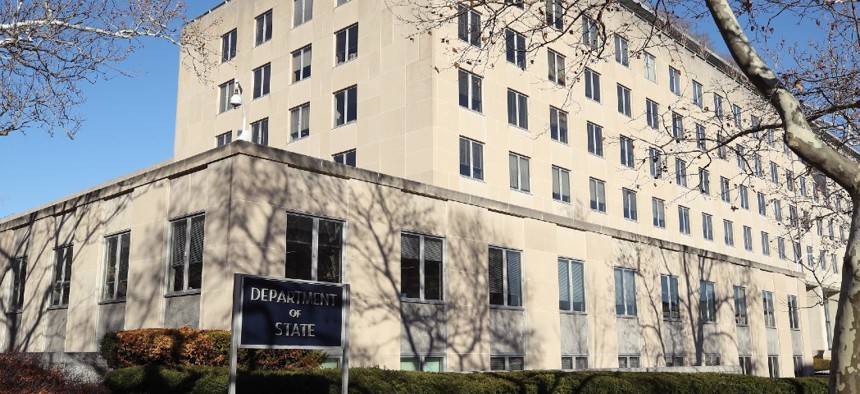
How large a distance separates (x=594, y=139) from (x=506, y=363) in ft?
63.8

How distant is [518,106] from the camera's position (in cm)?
3747

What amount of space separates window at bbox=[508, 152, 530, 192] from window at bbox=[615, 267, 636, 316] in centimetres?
677

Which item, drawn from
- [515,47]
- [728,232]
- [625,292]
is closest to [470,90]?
[515,47]

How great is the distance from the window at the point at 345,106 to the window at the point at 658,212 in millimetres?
19010

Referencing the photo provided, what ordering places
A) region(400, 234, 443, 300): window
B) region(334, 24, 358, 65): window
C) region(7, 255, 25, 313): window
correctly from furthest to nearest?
region(334, 24, 358, 65): window
region(7, 255, 25, 313): window
region(400, 234, 443, 300): window

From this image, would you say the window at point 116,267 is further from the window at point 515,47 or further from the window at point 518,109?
the window at point 515,47

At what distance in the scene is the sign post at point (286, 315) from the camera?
1011cm

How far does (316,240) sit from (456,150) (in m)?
14.2

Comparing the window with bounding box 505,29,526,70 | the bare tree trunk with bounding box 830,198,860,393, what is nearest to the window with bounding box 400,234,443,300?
the bare tree trunk with bounding box 830,198,860,393

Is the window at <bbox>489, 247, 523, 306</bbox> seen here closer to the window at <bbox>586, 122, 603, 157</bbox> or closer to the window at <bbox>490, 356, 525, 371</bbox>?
the window at <bbox>490, 356, 525, 371</bbox>

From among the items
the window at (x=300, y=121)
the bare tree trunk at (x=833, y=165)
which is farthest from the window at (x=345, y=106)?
the bare tree trunk at (x=833, y=165)

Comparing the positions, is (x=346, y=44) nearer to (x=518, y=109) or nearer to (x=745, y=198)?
(x=518, y=109)

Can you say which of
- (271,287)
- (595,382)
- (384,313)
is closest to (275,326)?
(271,287)

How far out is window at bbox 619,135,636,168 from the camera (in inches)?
1736
